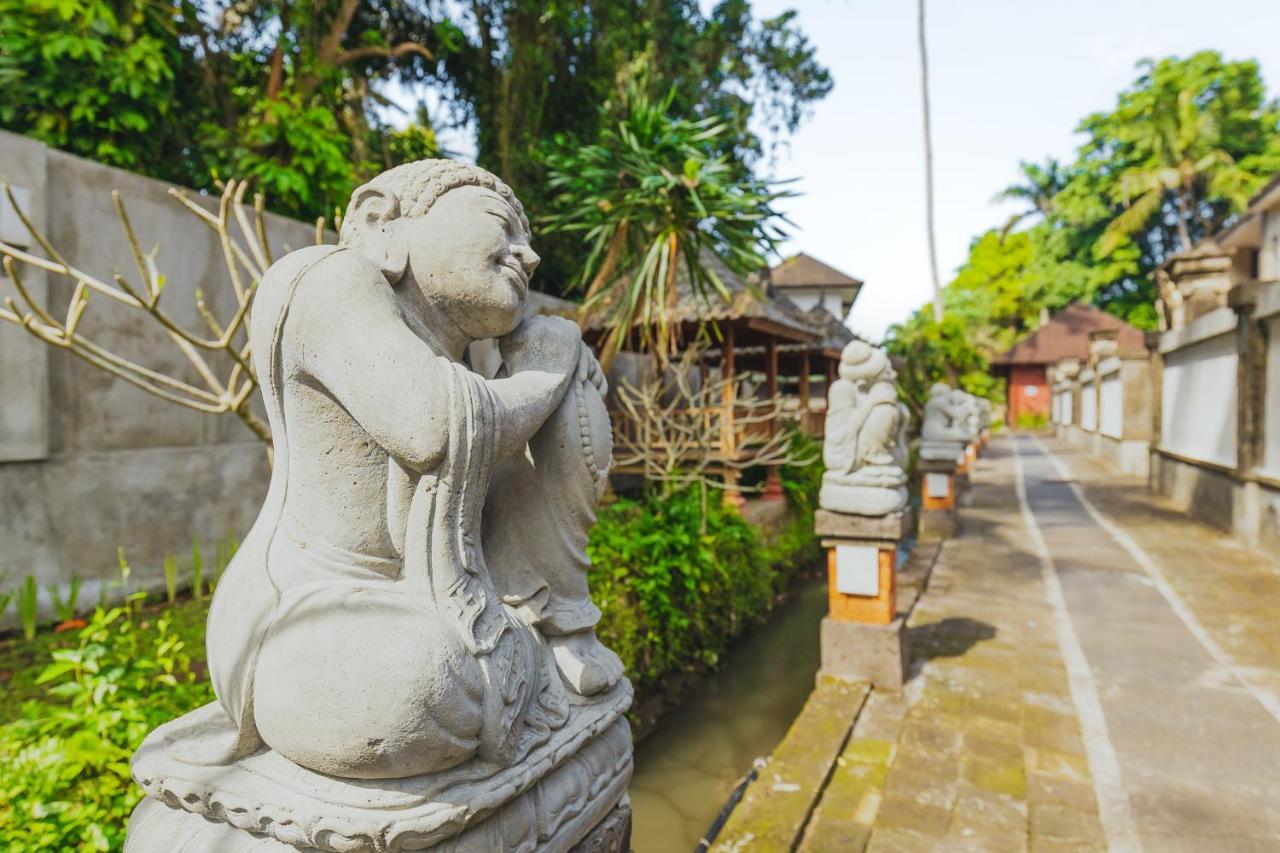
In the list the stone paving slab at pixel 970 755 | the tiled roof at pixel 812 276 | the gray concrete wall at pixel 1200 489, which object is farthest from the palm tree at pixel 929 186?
the stone paving slab at pixel 970 755

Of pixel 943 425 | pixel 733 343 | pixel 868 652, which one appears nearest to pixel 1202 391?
pixel 943 425

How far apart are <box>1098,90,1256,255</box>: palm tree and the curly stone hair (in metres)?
27.8

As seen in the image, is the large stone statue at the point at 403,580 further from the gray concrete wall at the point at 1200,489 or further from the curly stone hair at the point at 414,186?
the gray concrete wall at the point at 1200,489

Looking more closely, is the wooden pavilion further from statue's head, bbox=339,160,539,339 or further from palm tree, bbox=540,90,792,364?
statue's head, bbox=339,160,539,339

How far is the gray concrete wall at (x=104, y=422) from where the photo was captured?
155 inches

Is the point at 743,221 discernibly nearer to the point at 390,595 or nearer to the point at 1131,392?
the point at 390,595

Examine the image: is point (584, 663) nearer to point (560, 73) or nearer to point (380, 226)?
point (380, 226)

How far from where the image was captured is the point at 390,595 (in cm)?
137

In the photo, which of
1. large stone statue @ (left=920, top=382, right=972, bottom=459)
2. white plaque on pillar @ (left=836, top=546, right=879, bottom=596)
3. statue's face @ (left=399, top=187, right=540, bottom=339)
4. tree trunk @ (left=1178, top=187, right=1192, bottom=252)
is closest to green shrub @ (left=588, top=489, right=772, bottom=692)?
white plaque on pillar @ (left=836, top=546, right=879, bottom=596)

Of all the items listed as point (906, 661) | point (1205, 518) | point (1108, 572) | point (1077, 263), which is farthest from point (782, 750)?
point (1077, 263)

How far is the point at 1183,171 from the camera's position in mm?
23016

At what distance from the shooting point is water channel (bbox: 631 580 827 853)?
3.98 meters

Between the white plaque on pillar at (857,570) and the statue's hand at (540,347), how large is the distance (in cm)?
311

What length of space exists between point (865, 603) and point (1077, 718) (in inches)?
46.8
